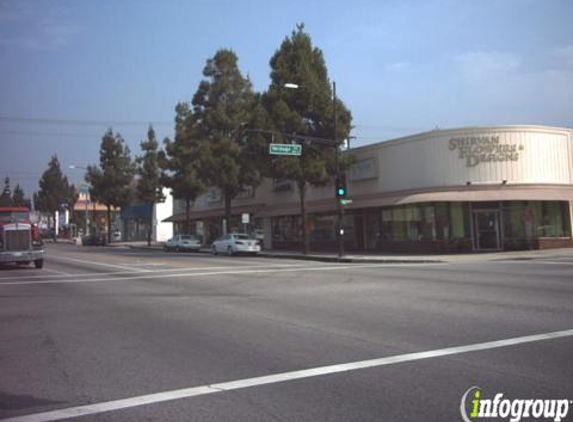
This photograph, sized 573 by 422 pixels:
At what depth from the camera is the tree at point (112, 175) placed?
218 ft

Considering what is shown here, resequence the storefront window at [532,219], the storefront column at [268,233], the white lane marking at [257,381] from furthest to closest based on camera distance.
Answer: the storefront column at [268,233]
the storefront window at [532,219]
the white lane marking at [257,381]

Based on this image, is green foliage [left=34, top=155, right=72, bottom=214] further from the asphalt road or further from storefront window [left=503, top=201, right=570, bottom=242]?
the asphalt road

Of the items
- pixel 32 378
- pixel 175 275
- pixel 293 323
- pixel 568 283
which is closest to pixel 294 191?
pixel 175 275

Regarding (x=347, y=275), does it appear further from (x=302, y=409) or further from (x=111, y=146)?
(x=111, y=146)

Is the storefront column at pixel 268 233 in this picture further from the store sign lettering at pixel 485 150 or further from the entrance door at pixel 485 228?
the store sign lettering at pixel 485 150

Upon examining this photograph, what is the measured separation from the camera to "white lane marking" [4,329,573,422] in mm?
5305

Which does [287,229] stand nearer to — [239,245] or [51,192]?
[239,245]

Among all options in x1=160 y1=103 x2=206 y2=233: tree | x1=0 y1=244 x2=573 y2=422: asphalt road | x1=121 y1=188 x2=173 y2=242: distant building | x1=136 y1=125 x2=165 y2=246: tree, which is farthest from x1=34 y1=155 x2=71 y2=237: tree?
x1=0 y1=244 x2=573 y2=422: asphalt road

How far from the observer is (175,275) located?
66.0ft

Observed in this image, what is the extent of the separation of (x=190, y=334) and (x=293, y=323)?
5.86 feet

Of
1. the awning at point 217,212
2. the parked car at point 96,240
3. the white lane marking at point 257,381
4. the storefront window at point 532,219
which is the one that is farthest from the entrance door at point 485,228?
the parked car at point 96,240

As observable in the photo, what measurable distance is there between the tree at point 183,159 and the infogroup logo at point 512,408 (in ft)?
127

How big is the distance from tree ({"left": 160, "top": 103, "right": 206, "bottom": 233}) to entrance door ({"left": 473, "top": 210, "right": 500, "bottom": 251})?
A: 21.1 meters

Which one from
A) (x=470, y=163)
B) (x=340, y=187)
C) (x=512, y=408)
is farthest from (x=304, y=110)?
(x=512, y=408)
